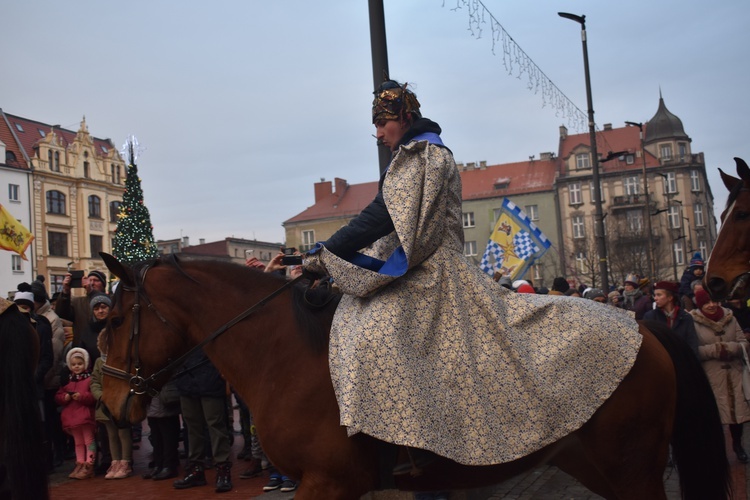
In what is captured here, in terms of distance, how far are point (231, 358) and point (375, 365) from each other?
0.98 metres

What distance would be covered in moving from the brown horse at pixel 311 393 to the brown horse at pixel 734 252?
22.9 inches

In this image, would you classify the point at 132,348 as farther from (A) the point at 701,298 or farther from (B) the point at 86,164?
(B) the point at 86,164

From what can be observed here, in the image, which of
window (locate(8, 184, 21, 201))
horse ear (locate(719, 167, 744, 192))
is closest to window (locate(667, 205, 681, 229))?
window (locate(8, 184, 21, 201))

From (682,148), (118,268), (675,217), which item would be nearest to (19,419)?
(118,268)

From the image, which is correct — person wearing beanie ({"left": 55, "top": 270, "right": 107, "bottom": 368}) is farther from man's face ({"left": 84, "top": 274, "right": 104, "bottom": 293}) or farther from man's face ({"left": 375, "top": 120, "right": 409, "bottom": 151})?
man's face ({"left": 375, "top": 120, "right": 409, "bottom": 151})

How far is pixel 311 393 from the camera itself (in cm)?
381

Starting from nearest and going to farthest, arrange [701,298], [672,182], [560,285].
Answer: [701,298] < [560,285] < [672,182]

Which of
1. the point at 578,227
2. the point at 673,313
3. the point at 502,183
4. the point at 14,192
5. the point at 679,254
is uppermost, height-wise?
the point at 502,183

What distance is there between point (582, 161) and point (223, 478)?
230ft

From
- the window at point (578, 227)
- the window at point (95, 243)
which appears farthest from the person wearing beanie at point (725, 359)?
the window at point (578, 227)

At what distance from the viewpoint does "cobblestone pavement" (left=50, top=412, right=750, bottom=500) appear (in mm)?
6789

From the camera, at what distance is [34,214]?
Answer: 58.4 metres

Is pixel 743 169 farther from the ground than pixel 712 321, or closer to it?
farther from the ground

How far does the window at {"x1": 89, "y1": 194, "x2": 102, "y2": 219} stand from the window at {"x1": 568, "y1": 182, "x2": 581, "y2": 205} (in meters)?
47.7
